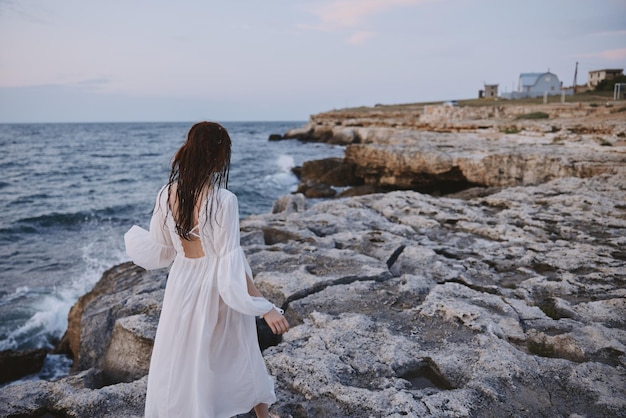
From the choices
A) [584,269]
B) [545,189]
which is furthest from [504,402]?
[545,189]

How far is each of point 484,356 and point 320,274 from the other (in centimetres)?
202

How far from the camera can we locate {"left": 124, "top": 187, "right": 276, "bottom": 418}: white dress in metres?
2.24

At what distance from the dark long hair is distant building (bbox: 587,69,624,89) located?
55.8m

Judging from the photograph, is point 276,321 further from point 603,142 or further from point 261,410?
point 603,142

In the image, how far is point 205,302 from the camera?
2316 mm

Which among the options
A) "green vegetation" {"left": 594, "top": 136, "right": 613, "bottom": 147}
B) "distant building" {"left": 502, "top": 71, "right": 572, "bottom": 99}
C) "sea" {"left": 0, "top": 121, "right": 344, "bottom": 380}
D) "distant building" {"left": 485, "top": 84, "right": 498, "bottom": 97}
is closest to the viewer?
"sea" {"left": 0, "top": 121, "right": 344, "bottom": 380}

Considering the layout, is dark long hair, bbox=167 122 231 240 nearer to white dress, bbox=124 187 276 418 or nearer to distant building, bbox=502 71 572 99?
white dress, bbox=124 187 276 418

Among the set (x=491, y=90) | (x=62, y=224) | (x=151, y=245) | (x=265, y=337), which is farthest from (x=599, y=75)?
(x=151, y=245)

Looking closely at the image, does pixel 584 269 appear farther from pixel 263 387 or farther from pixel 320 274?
pixel 263 387

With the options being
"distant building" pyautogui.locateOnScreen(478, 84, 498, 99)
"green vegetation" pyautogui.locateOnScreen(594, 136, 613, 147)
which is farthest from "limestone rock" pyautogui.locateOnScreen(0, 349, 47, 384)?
"distant building" pyautogui.locateOnScreen(478, 84, 498, 99)

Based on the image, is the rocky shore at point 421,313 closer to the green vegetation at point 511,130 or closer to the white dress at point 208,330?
the white dress at point 208,330

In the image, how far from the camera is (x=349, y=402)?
2725mm

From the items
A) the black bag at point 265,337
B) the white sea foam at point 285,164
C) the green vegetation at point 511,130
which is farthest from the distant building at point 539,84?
the black bag at point 265,337

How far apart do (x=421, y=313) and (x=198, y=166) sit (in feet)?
8.52
